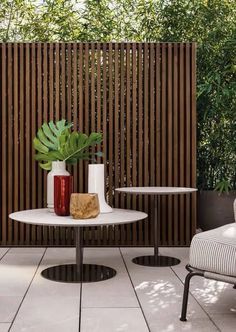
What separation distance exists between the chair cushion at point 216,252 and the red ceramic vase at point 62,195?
54.7 inches

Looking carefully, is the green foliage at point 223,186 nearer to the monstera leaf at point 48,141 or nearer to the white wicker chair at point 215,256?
the monstera leaf at point 48,141

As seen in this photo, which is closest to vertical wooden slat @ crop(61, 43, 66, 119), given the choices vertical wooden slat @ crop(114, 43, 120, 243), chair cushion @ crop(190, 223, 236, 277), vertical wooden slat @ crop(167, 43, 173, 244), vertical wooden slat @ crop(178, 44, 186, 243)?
vertical wooden slat @ crop(114, 43, 120, 243)

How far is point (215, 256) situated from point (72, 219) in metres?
1.34

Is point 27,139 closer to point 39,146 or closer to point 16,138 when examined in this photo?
point 16,138

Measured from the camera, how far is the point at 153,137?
5.43 m

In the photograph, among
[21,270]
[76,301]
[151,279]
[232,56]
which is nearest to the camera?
[76,301]

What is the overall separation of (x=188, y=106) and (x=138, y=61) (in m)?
0.73

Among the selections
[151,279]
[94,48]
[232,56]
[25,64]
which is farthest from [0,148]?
[232,56]

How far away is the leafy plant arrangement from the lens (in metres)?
4.72

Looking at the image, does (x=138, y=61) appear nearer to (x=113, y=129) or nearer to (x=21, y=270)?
(x=113, y=129)

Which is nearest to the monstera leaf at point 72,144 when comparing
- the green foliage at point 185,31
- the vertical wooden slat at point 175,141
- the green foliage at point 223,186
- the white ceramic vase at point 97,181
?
the white ceramic vase at point 97,181

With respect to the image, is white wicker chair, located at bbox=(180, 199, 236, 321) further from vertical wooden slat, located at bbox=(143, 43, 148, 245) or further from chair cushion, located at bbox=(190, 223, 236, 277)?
vertical wooden slat, located at bbox=(143, 43, 148, 245)

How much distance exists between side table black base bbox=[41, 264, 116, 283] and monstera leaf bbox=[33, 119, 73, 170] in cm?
111

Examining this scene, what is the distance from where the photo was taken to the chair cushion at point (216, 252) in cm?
278
